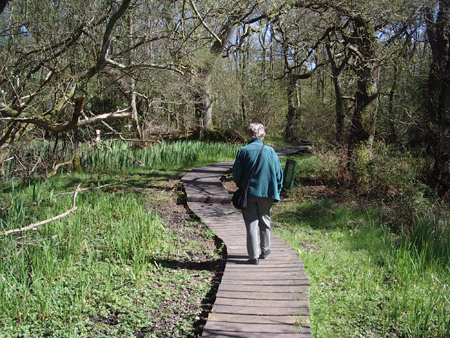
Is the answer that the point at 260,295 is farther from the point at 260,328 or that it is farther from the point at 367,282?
the point at 367,282

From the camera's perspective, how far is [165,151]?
10883 mm

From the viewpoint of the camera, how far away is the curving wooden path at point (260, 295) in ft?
8.94

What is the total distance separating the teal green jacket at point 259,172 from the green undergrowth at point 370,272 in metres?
1.02

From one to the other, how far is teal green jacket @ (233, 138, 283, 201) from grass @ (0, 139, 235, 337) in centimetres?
108

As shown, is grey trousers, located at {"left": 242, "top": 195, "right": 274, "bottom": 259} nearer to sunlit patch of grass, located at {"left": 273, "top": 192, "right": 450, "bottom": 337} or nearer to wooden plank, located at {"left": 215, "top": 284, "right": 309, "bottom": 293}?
wooden plank, located at {"left": 215, "top": 284, "right": 309, "bottom": 293}

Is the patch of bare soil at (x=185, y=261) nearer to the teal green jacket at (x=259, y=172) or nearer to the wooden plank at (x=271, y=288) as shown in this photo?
the wooden plank at (x=271, y=288)

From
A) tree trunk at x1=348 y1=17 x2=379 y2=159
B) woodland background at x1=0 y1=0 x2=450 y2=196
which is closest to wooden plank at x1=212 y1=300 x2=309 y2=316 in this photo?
woodland background at x1=0 y1=0 x2=450 y2=196

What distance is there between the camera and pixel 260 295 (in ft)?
10.6

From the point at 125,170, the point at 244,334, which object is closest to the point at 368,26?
the point at 125,170

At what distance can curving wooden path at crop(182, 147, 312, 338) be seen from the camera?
107 inches

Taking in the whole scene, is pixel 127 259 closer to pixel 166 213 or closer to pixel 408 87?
pixel 166 213

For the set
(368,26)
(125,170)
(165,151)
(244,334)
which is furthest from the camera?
(165,151)

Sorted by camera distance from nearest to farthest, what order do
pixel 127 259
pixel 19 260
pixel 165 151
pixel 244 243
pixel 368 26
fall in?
pixel 19 260
pixel 127 259
pixel 244 243
pixel 368 26
pixel 165 151

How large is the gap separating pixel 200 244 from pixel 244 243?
68 cm
